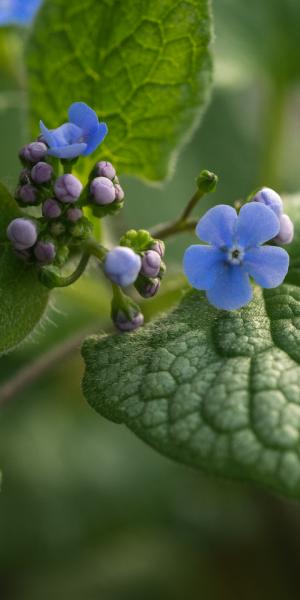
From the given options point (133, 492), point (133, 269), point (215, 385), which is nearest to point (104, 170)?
point (133, 269)

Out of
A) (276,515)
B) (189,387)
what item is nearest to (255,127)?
(276,515)

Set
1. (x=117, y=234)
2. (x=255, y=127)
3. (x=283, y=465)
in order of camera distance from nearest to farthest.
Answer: (x=283, y=465)
(x=117, y=234)
(x=255, y=127)

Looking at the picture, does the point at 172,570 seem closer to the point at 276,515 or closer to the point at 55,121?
the point at 276,515

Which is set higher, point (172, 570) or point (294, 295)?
point (294, 295)

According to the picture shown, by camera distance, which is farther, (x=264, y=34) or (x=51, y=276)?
(x=264, y=34)

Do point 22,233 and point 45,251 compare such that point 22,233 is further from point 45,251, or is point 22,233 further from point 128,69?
point 128,69

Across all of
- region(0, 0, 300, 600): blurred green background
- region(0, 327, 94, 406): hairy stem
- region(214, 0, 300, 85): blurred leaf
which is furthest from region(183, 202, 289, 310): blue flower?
region(214, 0, 300, 85): blurred leaf
